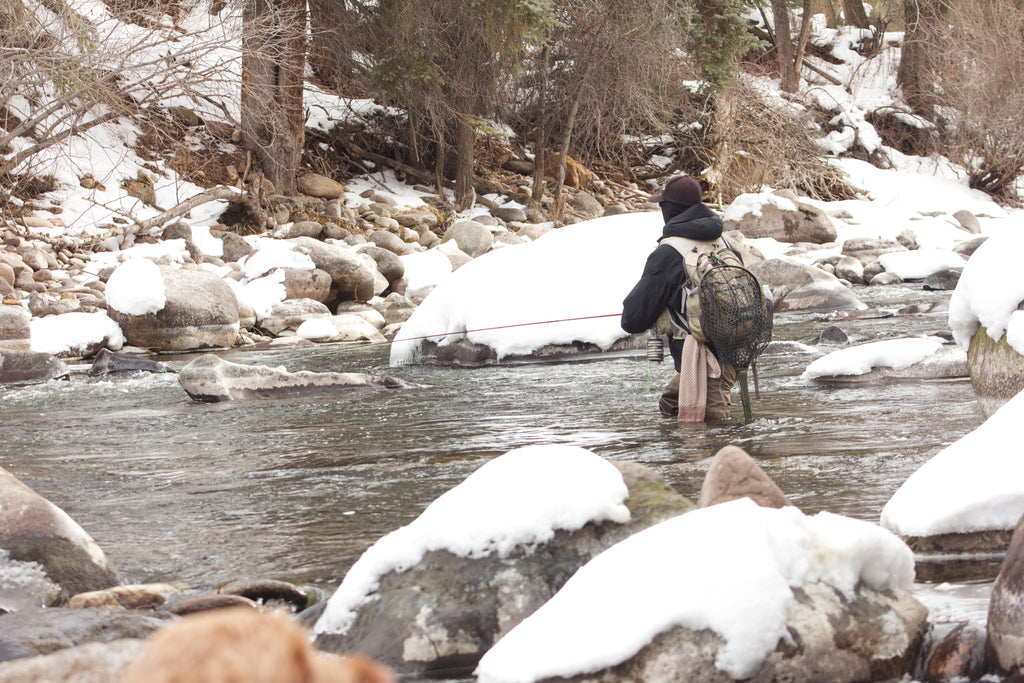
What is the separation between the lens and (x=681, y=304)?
5.86 metres

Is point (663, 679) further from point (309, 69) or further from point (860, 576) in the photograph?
point (309, 69)

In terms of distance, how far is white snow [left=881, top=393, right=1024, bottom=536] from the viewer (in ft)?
11.1

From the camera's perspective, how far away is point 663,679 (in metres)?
2.53

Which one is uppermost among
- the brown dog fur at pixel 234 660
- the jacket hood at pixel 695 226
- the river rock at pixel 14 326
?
the jacket hood at pixel 695 226

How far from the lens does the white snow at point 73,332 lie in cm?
1191

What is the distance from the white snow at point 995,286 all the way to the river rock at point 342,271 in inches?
405

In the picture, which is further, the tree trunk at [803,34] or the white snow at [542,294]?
the tree trunk at [803,34]

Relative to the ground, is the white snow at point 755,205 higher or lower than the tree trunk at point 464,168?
lower

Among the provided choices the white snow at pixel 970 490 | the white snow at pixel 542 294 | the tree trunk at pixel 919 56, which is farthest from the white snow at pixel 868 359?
the tree trunk at pixel 919 56

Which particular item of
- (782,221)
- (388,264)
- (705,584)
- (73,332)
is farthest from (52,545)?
(782,221)

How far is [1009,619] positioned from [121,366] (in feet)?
30.4

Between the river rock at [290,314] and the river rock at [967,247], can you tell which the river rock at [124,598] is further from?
the river rock at [967,247]

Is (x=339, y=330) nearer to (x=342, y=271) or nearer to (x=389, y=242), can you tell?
(x=342, y=271)

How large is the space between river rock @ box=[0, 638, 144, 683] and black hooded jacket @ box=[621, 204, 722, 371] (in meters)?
4.02
